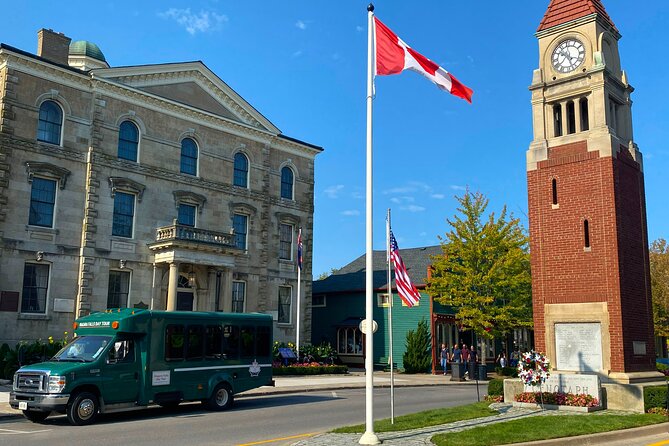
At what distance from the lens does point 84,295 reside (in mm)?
30781

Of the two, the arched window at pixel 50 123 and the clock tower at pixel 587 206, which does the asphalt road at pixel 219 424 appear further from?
the arched window at pixel 50 123

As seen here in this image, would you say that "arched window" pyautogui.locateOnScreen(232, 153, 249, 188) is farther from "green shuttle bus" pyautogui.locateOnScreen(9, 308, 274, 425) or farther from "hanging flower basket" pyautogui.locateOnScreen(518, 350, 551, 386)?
"hanging flower basket" pyautogui.locateOnScreen(518, 350, 551, 386)

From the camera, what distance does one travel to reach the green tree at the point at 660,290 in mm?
50594

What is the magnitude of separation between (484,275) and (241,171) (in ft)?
51.5

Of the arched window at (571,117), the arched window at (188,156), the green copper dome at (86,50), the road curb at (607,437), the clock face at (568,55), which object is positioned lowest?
the road curb at (607,437)

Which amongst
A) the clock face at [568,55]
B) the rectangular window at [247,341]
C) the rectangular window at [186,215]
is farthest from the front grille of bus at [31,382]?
the rectangular window at [186,215]

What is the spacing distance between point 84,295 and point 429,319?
21364 millimetres

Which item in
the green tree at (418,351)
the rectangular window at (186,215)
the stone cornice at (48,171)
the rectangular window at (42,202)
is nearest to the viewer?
the stone cornice at (48,171)

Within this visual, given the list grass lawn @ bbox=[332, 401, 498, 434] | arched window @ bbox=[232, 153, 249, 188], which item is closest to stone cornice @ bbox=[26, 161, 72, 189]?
arched window @ bbox=[232, 153, 249, 188]

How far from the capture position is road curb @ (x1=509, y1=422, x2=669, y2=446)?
1202 centimetres

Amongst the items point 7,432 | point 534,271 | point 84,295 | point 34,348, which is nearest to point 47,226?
point 84,295

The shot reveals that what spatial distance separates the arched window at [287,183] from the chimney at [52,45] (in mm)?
14490

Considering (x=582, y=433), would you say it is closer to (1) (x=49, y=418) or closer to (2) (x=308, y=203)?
(1) (x=49, y=418)

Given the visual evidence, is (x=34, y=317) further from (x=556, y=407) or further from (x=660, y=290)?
(x=660, y=290)
